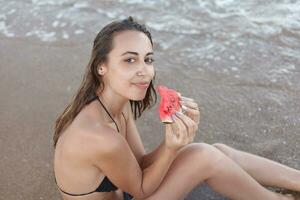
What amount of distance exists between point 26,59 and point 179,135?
9.33 feet

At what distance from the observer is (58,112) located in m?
4.06

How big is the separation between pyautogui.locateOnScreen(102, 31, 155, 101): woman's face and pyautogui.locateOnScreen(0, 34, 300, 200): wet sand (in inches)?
42.0

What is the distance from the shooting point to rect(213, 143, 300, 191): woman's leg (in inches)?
118

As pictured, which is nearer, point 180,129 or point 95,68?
point 180,129

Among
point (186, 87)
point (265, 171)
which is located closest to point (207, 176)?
point (265, 171)

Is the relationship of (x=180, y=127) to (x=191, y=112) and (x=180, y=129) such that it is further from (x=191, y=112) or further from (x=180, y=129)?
(x=191, y=112)

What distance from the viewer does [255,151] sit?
363cm

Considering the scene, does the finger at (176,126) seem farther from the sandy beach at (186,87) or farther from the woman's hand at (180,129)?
the sandy beach at (186,87)

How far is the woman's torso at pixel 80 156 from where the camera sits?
7.89 ft

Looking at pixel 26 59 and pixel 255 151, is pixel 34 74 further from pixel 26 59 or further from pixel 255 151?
pixel 255 151

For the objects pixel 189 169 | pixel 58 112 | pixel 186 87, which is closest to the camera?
pixel 189 169

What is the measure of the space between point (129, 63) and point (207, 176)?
83 cm

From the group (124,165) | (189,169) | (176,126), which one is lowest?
(189,169)

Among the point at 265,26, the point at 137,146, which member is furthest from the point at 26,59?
the point at 265,26
